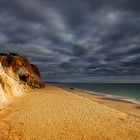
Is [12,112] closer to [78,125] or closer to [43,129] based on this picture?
[43,129]

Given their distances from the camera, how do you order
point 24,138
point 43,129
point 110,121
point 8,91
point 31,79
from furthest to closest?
point 31,79
point 8,91
point 110,121
point 43,129
point 24,138

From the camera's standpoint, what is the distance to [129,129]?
12172 millimetres

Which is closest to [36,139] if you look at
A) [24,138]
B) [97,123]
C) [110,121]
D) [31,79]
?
[24,138]

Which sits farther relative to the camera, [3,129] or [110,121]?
[110,121]

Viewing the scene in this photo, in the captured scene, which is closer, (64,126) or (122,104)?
(64,126)

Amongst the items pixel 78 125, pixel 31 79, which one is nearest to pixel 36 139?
pixel 78 125

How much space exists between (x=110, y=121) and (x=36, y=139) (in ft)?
19.7

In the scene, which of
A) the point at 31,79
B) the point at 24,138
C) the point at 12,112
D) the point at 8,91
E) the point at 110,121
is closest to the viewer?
the point at 24,138

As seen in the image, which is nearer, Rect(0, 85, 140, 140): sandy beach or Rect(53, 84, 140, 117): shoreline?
Rect(0, 85, 140, 140): sandy beach

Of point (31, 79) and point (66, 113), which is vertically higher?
point (31, 79)

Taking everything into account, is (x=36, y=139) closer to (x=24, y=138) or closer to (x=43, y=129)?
(x=24, y=138)

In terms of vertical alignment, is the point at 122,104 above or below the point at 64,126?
above

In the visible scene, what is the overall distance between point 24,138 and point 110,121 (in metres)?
6.58

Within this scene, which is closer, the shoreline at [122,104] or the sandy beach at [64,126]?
the sandy beach at [64,126]
